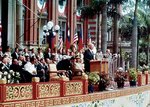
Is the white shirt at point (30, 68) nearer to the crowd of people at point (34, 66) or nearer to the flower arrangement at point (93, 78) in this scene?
the crowd of people at point (34, 66)

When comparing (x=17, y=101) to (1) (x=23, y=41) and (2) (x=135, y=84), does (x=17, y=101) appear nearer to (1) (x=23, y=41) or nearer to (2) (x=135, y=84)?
(2) (x=135, y=84)

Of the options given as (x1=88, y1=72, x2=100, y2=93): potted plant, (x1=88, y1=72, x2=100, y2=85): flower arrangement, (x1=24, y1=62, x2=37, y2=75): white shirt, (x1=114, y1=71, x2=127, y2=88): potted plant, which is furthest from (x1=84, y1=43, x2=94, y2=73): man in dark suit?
Result: (x1=24, y1=62, x2=37, y2=75): white shirt

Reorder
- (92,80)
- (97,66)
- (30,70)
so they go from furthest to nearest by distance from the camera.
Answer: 1. (97,66)
2. (92,80)
3. (30,70)

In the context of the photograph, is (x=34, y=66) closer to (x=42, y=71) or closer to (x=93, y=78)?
(x=42, y=71)

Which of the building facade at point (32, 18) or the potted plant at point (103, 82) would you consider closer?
the potted plant at point (103, 82)

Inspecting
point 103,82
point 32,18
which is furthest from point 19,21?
point 103,82

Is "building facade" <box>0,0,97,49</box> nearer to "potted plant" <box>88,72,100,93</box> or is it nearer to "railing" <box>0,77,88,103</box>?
"potted plant" <box>88,72,100,93</box>

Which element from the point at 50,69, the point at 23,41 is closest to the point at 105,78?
the point at 50,69

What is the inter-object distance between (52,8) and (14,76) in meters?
20.0

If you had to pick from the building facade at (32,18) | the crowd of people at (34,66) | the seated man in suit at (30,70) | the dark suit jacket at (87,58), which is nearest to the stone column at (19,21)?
the building facade at (32,18)

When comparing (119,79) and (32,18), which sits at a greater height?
(32,18)

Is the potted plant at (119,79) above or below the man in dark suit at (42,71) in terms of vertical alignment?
below

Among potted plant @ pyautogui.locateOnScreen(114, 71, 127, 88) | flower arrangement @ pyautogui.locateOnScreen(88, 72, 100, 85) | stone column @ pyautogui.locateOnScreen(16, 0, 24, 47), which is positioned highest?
stone column @ pyautogui.locateOnScreen(16, 0, 24, 47)

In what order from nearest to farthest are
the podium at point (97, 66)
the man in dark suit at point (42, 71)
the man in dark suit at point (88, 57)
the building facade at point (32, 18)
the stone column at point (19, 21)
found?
the man in dark suit at point (42, 71) < the podium at point (97, 66) < the man in dark suit at point (88, 57) < the building facade at point (32, 18) < the stone column at point (19, 21)
